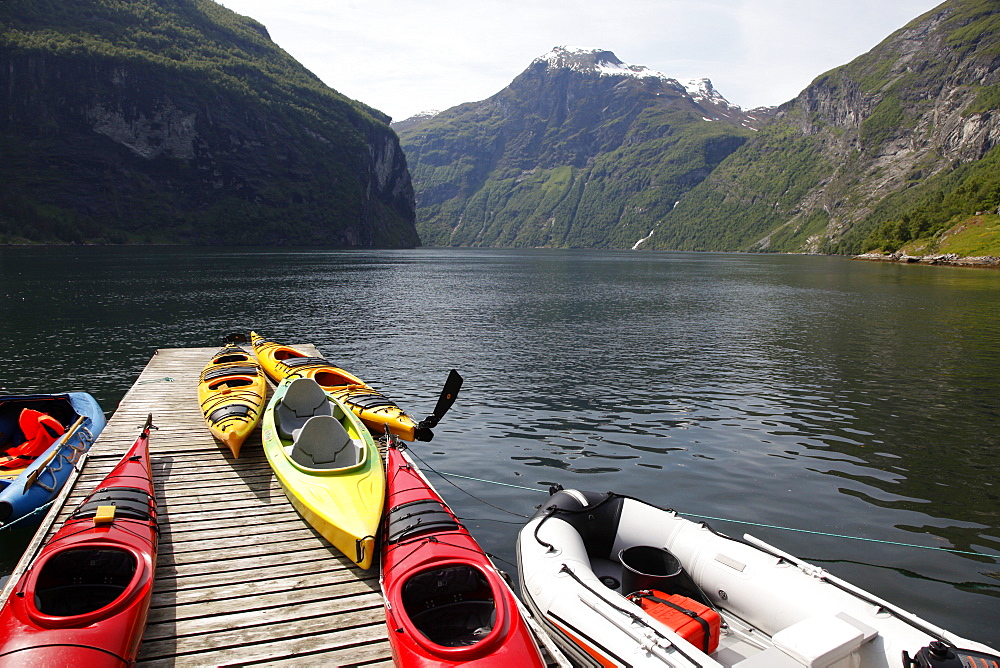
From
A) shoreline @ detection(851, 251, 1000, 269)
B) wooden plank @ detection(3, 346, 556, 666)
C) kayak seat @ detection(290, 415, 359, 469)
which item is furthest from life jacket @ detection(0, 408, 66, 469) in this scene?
shoreline @ detection(851, 251, 1000, 269)

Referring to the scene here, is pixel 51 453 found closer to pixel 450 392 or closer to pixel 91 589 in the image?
pixel 91 589

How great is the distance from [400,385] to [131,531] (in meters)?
17.0

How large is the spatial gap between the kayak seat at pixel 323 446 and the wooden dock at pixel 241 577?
2.90 feet

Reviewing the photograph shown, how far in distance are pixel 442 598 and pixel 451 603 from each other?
146 millimetres

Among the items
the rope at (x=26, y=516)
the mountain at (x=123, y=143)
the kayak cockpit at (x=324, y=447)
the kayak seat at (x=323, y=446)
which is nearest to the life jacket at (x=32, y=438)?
the rope at (x=26, y=516)

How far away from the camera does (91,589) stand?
24.6 feet

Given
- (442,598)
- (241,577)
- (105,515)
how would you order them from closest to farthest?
(442,598), (105,515), (241,577)

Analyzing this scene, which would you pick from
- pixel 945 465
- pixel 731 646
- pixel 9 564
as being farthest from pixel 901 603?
pixel 9 564

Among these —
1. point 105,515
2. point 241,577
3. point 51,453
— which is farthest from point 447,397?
point 51,453

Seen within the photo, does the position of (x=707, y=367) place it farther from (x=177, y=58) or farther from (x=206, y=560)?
(x=177, y=58)

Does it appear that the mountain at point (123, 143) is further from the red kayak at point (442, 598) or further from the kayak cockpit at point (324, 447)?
the red kayak at point (442, 598)

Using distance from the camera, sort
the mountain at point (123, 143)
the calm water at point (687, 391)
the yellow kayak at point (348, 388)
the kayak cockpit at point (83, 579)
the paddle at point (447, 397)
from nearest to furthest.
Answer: the kayak cockpit at point (83, 579)
the calm water at point (687, 391)
the paddle at point (447, 397)
the yellow kayak at point (348, 388)
the mountain at point (123, 143)

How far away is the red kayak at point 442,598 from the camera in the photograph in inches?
245

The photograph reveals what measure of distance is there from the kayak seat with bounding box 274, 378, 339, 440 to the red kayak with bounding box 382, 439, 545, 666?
20.4 ft
